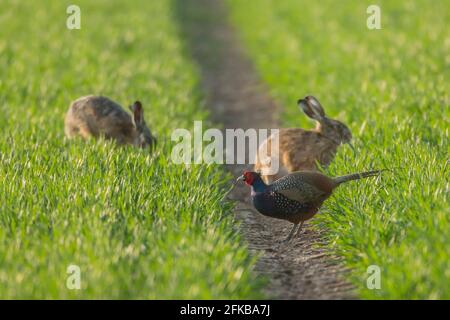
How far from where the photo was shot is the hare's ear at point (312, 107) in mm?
7594

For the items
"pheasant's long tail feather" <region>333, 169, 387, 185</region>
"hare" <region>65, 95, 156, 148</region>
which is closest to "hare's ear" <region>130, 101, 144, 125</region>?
"hare" <region>65, 95, 156, 148</region>

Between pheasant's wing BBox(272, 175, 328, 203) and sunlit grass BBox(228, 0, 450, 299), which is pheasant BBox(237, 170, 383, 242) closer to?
pheasant's wing BBox(272, 175, 328, 203)

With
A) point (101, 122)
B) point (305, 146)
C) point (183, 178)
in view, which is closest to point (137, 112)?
point (101, 122)

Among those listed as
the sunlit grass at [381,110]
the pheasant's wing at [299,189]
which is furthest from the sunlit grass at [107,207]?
the sunlit grass at [381,110]

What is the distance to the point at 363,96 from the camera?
10.5 metres

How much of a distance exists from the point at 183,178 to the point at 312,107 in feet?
5.14

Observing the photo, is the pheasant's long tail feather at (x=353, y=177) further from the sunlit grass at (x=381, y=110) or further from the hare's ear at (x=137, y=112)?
the hare's ear at (x=137, y=112)

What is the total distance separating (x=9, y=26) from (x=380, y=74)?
27.7ft

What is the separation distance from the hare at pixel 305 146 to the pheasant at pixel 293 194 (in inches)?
44.3

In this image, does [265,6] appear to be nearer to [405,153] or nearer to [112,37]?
[112,37]

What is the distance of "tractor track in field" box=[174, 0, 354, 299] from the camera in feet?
17.3

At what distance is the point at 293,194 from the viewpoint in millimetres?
6145
